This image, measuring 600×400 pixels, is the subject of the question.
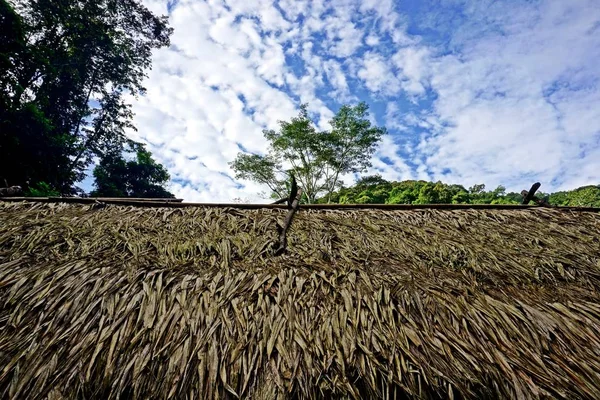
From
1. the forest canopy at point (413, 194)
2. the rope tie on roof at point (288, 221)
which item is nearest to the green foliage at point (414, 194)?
the forest canopy at point (413, 194)

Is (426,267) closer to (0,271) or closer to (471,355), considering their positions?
(471,355)

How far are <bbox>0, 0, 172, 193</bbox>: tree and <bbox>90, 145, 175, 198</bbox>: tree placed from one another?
85 centimetres

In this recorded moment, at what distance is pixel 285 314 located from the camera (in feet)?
4.90

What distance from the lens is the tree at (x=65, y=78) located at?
6.87m

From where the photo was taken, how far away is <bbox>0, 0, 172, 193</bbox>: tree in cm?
687

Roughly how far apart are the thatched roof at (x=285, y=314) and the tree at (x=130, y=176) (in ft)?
39.9

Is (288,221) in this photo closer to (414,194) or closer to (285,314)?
(285,314)

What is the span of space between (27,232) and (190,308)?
1589 mm

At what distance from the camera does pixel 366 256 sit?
6.51ft

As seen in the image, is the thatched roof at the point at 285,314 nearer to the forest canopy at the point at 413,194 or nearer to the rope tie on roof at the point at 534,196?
the rope tie on roof at the point at 534,196

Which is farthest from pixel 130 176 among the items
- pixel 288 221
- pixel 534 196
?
pixel 534 196

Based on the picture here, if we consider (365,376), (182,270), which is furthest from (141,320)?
(365,376)

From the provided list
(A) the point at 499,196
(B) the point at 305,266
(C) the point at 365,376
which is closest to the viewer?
(C) the point at 365,376

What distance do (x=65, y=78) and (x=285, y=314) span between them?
Result: 12947mm
